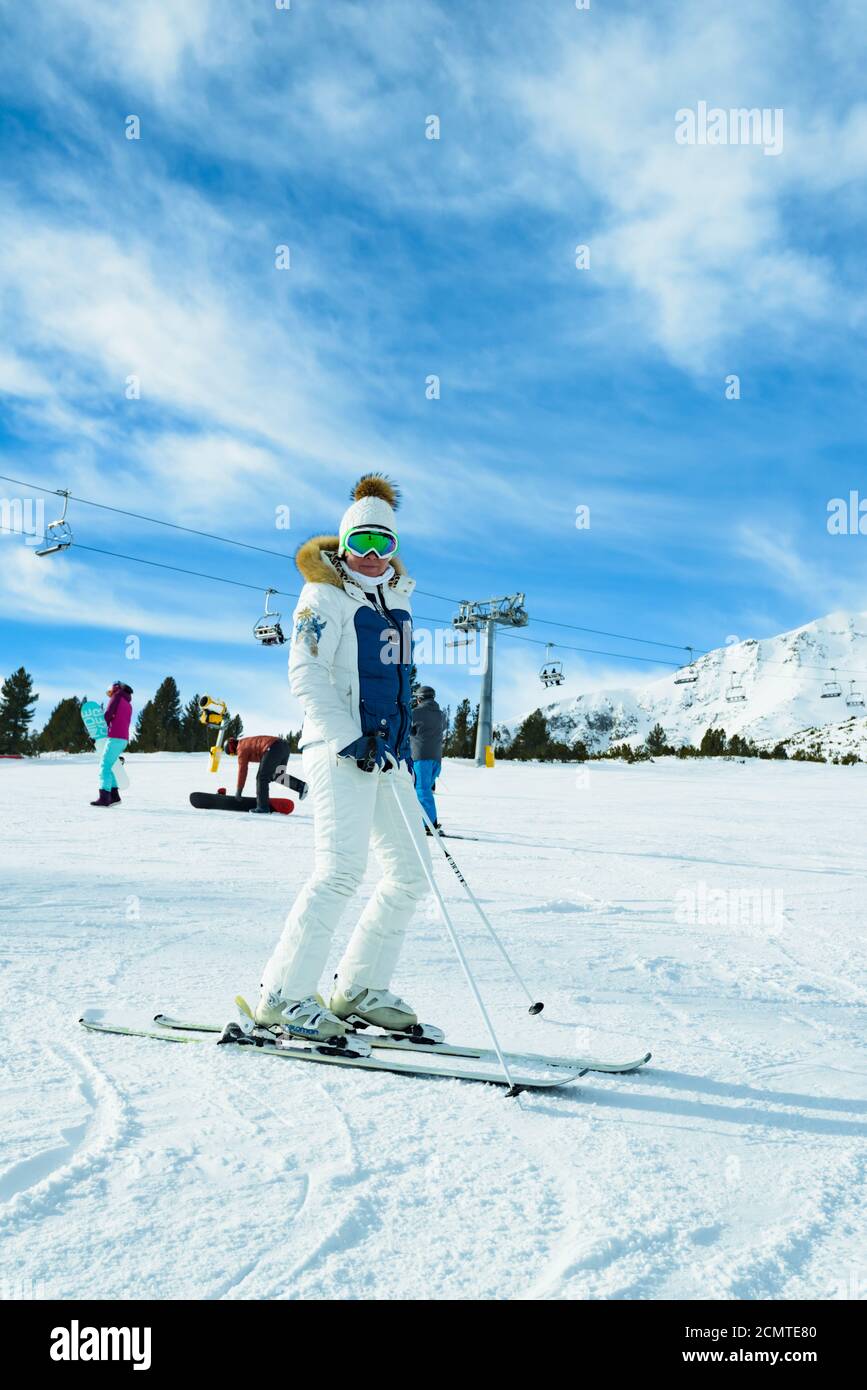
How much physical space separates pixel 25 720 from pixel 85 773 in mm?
55491

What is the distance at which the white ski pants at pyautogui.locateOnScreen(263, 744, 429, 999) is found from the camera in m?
3.33

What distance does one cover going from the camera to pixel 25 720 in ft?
233

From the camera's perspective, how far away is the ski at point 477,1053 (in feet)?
10.3

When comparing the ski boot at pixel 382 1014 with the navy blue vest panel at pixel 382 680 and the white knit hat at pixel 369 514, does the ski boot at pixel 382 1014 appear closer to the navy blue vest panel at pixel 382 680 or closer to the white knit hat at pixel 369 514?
the navy blue vest panel at pixel 382 680

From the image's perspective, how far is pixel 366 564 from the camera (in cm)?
370

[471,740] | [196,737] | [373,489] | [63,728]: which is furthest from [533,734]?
[373,489]

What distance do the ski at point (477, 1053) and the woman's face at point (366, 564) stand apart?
193 cm

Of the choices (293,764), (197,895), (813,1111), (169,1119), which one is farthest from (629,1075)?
(293,764)

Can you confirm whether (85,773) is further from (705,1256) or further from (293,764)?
(705,1256)

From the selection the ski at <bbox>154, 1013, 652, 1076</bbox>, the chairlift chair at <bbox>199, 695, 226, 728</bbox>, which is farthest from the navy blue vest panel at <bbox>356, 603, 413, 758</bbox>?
the chairlift chair at <bbox>199, 695, 226, 728</bbox>

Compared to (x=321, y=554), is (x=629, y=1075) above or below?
below

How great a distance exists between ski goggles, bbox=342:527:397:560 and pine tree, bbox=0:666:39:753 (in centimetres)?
7279

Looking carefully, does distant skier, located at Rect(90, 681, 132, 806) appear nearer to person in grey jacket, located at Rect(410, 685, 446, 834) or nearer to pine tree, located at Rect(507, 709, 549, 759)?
person in grey jacket, located at Rect(410, 685, 446, 834)

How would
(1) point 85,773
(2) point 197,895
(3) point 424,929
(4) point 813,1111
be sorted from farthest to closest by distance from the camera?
(1) point 85,773, (2) point 197,895, (3) point 424,929, (4) point 813,1111
